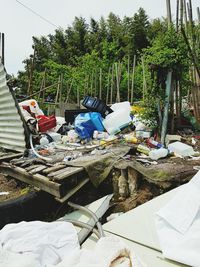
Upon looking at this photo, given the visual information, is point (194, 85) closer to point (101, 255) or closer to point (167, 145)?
point (167, 145)

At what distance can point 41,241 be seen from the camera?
6.68 feet

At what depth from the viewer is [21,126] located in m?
5.16

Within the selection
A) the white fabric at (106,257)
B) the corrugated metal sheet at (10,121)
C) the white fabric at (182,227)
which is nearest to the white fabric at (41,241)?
the white fabric at (106,257)

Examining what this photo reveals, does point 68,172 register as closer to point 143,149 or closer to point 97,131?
point 143,149

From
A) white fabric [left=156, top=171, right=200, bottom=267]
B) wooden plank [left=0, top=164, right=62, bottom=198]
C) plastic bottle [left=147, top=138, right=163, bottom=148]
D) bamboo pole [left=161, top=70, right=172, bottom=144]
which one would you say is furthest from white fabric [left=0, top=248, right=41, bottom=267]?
bamboo pole [left=161, top=70, right=172, bottom=144]

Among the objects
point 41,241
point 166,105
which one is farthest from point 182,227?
point 166,105

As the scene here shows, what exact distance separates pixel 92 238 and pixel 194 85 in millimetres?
4231

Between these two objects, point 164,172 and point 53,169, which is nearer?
point 164,172

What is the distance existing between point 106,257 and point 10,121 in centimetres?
438

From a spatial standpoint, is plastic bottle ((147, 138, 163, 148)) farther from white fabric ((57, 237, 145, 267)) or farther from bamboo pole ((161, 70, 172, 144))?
white fabric ((57, 237, 145, 267))

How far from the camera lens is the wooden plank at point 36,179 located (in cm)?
339

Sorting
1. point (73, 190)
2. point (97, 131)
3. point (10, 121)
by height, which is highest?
point (10, 121)

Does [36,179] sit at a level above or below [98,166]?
below

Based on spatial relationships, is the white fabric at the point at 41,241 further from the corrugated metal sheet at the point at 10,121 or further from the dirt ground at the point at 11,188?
the corrugated metal sheet at the point at 10,121
